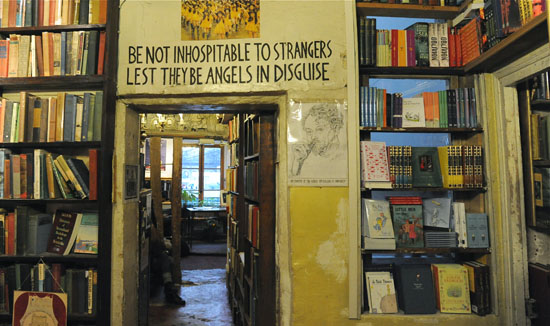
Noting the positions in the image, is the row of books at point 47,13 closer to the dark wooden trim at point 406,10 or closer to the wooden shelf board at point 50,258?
the wooden shelf board at point 50,258

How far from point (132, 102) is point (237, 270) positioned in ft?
7.17

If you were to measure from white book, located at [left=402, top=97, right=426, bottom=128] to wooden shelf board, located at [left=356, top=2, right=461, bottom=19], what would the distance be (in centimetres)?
66

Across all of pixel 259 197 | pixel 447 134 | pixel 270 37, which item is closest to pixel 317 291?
pixel 259 197

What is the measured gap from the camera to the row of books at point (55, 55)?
2.27m

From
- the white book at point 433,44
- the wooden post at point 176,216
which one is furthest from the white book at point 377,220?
the wooden post at point 176,216

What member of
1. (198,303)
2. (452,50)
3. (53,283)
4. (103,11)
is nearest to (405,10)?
(452,50)

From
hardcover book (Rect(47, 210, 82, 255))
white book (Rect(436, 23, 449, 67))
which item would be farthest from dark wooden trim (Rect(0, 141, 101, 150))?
white book (Rect(436, 23, 449, 67))

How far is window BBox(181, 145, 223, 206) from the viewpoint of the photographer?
9.13 metres

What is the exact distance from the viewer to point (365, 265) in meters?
2.28

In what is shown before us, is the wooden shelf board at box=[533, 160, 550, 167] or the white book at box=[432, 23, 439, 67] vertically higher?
the white book at box=[432, 23, 439, 67]

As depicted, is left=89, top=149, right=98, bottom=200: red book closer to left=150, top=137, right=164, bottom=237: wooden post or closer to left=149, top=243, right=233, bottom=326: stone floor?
left=149, top=243, right=233, bottom=326: stone floor

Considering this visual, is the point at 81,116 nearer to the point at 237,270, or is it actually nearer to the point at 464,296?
the point at 237,270

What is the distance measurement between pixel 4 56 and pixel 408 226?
304 centimetres

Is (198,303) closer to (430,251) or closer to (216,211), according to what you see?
(430,251)
